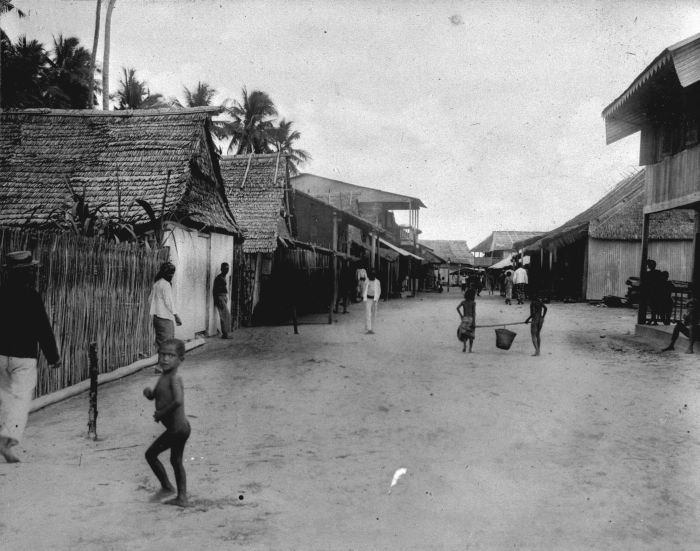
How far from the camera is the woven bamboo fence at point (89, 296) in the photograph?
684 centimetres

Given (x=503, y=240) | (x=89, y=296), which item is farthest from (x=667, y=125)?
(x=503, y=240)

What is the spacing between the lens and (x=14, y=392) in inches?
197

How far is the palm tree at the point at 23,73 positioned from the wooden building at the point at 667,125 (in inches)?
860

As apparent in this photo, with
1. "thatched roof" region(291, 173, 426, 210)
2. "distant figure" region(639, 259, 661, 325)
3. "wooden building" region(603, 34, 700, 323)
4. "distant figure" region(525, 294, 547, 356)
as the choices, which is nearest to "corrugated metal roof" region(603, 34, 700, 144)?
"wooden building" region(603, 34, 700, 323)

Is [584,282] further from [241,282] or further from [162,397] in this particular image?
[162,397]

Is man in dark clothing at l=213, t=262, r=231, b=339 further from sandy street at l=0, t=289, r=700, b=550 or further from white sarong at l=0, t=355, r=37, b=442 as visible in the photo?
white sarong at l=0, t=355, r=37, b=442

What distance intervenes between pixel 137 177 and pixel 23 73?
62.0 ft

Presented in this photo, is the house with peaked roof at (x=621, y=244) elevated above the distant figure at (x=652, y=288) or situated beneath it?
elevated above

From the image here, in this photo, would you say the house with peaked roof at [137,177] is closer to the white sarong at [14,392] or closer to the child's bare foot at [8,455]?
the white sarong at [14,392]

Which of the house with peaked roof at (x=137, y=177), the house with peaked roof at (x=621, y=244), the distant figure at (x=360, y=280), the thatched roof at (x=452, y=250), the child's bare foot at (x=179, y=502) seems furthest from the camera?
the thatched roof at (x=452, y=250)

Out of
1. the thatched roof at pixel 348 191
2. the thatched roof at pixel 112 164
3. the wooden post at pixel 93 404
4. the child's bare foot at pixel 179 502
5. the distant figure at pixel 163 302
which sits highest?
the thatched roof at pixel 348 191

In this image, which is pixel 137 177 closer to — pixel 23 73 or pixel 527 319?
pixel 527 319

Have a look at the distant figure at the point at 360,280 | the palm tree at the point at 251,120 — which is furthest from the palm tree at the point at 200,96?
the distant figure at the point at 360,280

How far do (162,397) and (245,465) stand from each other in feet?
3.80
